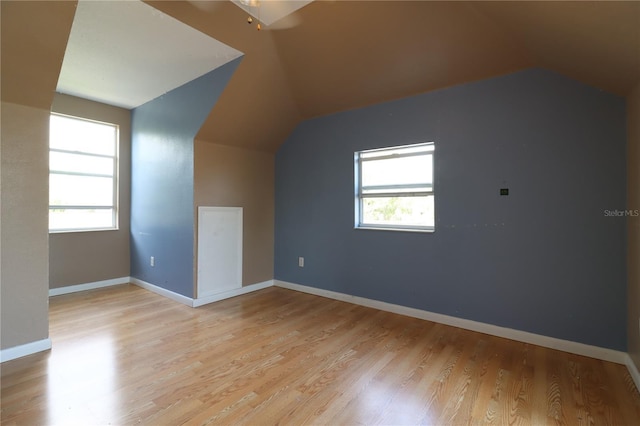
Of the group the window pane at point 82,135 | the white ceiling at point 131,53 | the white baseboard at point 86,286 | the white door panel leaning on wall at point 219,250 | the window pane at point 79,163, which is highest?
the white ceiling at point 131,53

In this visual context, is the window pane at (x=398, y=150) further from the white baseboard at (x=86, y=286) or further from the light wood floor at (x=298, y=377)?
the white baseboard at (x=86, y=286)

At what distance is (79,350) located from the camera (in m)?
2.31

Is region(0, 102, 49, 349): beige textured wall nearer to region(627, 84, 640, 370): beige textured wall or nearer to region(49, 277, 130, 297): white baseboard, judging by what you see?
region(49, 277, 130, 297): white baseboard

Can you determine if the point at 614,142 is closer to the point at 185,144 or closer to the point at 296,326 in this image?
the point at 296,326

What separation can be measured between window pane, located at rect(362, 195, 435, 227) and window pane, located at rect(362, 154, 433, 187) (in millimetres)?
204

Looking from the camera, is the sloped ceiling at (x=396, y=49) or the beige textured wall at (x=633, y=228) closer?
the sloped ceiling at (x=396, y=49)

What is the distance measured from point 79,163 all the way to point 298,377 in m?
4.27

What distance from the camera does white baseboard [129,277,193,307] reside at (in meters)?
3.44

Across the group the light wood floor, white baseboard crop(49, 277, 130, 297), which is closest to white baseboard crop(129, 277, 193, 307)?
white baseboard crop(49, 277, 130, 297)

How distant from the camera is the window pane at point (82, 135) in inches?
149

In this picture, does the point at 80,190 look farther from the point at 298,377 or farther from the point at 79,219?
the point at 298,377

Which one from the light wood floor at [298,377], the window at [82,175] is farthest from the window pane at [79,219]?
the light wood floor at [298,377]

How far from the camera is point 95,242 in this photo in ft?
13.3

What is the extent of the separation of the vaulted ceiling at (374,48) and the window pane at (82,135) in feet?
6.47
